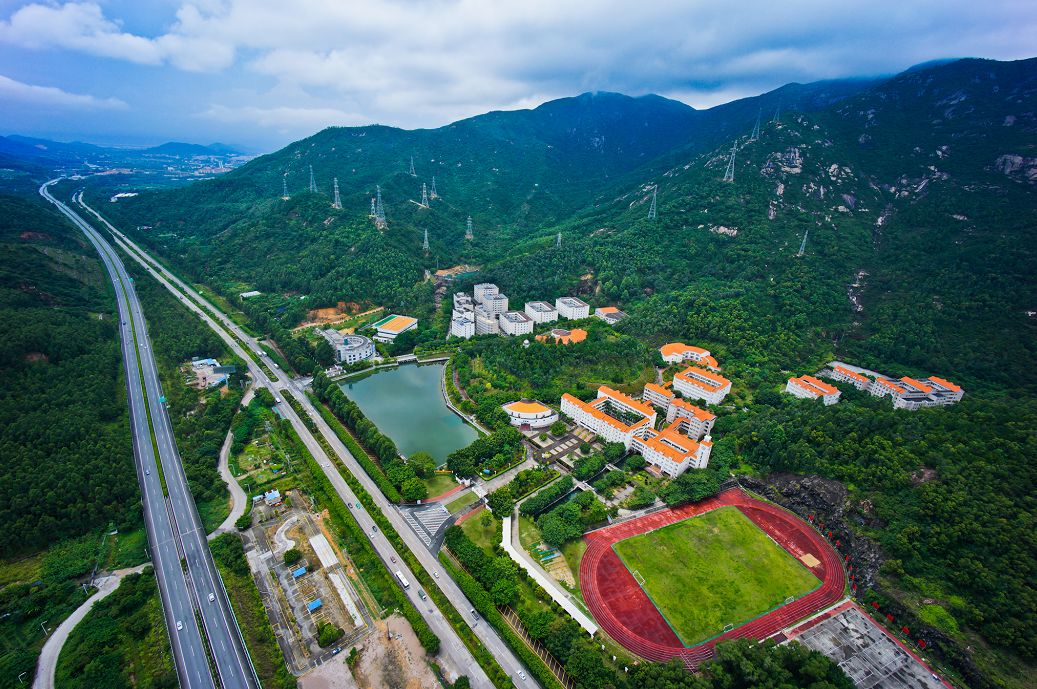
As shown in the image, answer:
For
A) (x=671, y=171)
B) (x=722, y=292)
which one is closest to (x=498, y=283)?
(x=722, y=292)

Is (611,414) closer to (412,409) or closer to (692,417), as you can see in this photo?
(692,417)

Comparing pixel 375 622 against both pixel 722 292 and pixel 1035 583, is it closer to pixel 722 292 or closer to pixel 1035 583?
pixel 1035 583

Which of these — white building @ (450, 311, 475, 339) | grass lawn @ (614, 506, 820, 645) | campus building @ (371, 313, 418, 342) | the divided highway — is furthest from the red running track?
campus building @ (371, 313, 418, 342)

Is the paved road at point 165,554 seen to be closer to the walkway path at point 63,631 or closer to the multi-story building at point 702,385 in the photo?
the walkway path at point 63,631

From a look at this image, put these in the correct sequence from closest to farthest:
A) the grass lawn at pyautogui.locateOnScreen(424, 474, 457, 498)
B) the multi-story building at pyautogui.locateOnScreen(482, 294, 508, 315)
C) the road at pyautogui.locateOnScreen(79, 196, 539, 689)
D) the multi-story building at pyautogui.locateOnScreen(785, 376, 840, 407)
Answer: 1. the road at pyautogui.locateOnScreen(79, 196, 539, 689)
2. the grass lawn at pyautogui.locateOnScreen(424, 474, 457, 498)
3. the multi-story building at pyautogui.locateOnScreen(785, 376, 840, 407)
4. the multi-story building at pyautogui.locateOnScreen(482, 294, 508, 315)

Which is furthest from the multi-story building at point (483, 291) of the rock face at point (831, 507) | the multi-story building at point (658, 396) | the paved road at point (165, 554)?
the rock face at point (831, 507)

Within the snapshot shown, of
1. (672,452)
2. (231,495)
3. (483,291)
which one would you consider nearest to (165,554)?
(231,495)

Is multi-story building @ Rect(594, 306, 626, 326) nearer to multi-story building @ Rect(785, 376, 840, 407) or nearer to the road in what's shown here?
multi-story building @ Rect(785, 376, 840, 407)
